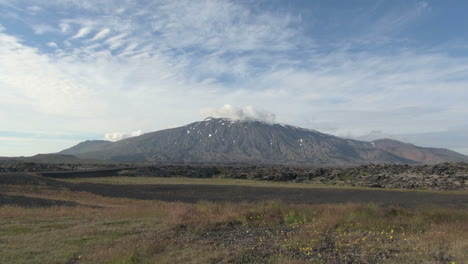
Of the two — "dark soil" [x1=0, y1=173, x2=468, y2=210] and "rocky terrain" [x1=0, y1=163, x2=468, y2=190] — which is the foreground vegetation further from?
"rocky terrain" [x1=0, y1=163, x2=468, y2=190]

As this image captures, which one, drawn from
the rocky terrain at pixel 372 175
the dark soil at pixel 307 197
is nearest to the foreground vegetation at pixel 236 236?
the dark soil at pixel 307 197

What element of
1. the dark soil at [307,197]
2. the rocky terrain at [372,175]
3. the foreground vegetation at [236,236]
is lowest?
the dark soil at [307,197]

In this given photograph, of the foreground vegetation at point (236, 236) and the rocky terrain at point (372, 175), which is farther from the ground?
the rocky terrain at point (372, 175)

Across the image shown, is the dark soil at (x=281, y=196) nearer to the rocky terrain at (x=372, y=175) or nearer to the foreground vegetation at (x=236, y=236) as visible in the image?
the rocky terrain at (x=372, y=175)

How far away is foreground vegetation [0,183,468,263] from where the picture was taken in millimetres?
8664

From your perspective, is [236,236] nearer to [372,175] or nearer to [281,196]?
[281,196]

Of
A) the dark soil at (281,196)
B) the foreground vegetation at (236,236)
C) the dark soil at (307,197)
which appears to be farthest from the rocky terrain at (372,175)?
the foreground vegetation at (236,236)

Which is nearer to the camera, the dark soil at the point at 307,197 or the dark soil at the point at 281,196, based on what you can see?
the dark soil at the point at 307,197

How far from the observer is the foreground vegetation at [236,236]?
8.66m

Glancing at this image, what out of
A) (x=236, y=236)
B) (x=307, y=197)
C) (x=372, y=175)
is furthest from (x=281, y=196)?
(x=372, y=175)

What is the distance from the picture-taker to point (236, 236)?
11727mm

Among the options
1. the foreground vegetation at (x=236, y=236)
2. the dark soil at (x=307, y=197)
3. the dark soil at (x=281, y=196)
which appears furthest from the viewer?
the dark soil at (x=281, y=196)

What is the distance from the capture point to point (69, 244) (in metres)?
10.3

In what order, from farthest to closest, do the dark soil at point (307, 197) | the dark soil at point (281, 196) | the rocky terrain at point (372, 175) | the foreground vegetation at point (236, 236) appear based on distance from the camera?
1. the rocky terrain at point (372, 175)
2. the dark soil at point (281, 196)
3. the dark soil at point (307, 197)
4. the foreground vegetation at point (236, 236)
